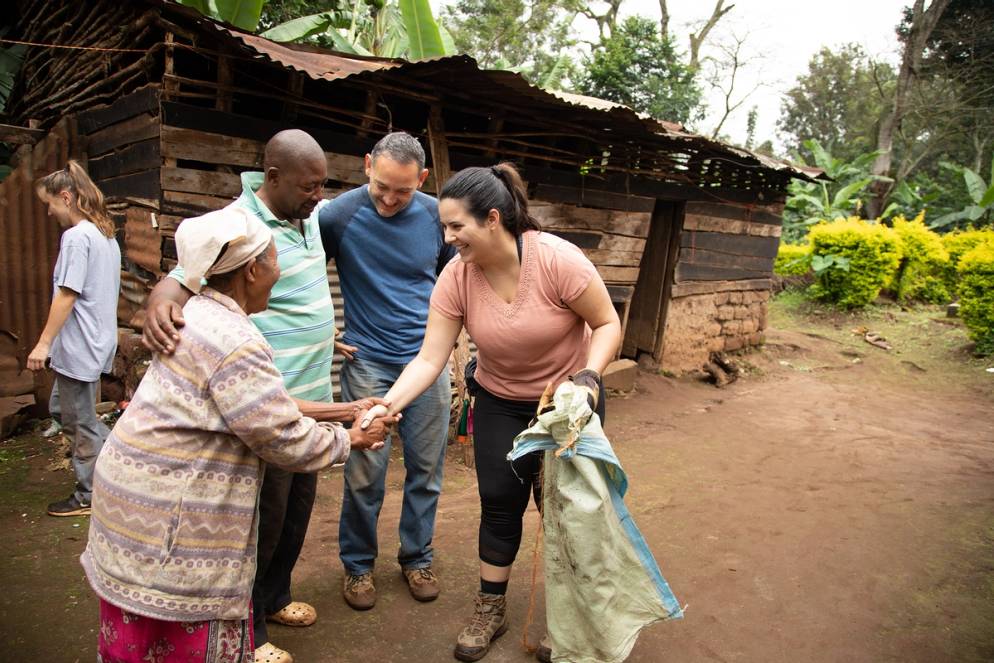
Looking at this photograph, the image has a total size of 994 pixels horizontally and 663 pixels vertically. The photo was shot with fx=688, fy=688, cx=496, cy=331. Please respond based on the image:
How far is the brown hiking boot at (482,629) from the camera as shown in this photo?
2803mm

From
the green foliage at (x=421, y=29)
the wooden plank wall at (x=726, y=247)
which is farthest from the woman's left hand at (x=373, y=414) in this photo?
the wooden plank wall at (x=726, y=247)

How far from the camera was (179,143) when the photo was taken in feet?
15.3

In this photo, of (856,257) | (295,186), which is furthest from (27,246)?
(856,257)

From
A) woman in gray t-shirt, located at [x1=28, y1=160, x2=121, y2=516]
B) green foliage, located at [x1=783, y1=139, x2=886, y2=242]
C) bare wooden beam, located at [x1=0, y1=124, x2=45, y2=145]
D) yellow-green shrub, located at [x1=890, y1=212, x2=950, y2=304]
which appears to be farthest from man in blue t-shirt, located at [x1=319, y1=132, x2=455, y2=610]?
green foliage, located at [x1=783, y1=139, x2=886, y2=242]

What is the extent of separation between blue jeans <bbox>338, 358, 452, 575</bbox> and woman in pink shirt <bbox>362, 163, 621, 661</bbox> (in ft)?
1.22

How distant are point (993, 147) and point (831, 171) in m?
8.93

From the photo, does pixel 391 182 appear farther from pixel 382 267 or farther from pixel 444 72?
pixel 444 72

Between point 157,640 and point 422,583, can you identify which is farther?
point 422,583

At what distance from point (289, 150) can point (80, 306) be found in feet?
7.38

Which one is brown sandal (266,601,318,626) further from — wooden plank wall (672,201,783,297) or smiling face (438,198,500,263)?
wooden plank wall (672,201,783,297)

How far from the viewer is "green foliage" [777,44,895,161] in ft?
84.3

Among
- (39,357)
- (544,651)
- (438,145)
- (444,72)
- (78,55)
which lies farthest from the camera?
(78,55)

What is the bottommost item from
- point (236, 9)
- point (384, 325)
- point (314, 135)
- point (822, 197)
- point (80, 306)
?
point (80, 306)

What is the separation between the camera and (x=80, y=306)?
12.6 ft
